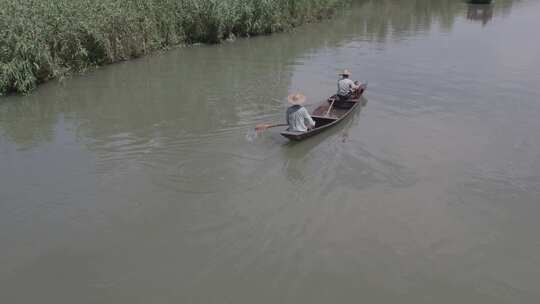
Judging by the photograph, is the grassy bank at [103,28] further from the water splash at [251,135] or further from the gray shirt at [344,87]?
the gray shirt at [344,87]

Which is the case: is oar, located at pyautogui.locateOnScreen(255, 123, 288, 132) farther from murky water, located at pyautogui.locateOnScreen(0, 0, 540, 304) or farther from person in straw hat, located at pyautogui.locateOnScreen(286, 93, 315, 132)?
person in straw hat, located at pyautogui.locateOnScreen(286, 93, 315, 132)

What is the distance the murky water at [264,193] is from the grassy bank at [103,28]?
84 cm

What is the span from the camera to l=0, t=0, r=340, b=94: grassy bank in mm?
13711

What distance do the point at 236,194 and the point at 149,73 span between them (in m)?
9.79

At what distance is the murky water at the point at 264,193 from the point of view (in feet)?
20.7

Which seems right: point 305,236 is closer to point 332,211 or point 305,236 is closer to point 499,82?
point 332,211

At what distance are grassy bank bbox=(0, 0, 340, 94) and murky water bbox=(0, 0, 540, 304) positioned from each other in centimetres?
84

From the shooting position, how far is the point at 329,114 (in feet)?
40.2

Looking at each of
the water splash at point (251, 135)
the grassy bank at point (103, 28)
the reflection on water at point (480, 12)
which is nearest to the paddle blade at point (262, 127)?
the water splash at point (251, 135)

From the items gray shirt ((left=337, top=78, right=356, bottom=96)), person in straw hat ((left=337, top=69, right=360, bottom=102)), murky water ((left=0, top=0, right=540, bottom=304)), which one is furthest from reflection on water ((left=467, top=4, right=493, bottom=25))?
gray shirt ((left=337, top=78, right=356, bottom=96))

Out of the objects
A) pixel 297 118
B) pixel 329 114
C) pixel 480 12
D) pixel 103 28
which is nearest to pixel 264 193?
pixel 297 118

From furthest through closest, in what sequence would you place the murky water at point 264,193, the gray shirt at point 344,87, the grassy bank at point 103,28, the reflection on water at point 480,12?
the reflection on water at point 480,12 → the grassy bank at point 103,28 → the gray shirt at point 344,87 → the murky water at point 264,193

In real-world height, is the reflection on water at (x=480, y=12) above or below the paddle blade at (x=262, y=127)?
above

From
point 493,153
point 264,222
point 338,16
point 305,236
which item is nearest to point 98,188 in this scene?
point 264,222
